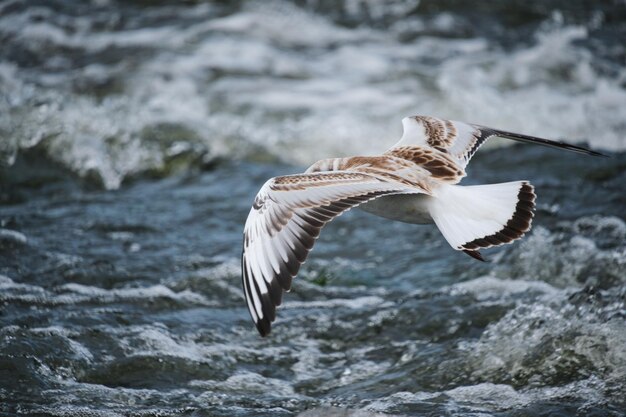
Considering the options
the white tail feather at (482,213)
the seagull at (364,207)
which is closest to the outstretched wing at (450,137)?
the seagull at (364,207)

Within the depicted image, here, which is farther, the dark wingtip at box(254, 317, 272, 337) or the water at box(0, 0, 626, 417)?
the water at box(0, 0, 626, 417)

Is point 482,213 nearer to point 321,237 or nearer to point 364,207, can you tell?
point 364,207

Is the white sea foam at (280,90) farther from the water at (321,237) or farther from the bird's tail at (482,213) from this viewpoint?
the bird's tail at (482,213)

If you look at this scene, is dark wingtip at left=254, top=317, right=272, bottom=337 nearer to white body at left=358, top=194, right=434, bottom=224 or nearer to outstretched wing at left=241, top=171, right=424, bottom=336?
outstretched wing at left=241, top=171, right=424, bottom=336

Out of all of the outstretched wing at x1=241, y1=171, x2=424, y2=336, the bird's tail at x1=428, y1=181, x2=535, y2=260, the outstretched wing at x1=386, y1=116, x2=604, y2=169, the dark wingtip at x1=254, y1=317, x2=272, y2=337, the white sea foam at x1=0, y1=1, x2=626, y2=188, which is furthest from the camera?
the white sea foam at x1=0, y1=1, x2=626, y2=188

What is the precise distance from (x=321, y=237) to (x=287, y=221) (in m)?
3.11

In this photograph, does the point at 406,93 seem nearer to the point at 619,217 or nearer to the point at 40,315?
the point at 619,217

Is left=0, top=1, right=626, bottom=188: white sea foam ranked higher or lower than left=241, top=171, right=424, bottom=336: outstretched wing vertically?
lower

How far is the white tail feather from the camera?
4922 millimetres

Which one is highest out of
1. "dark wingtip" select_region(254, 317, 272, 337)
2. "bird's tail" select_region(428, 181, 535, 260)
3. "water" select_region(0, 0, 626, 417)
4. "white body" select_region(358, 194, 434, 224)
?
"bird's tail" select_region(428, 181, 535, 260)

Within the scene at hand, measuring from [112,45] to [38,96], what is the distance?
6.22ft

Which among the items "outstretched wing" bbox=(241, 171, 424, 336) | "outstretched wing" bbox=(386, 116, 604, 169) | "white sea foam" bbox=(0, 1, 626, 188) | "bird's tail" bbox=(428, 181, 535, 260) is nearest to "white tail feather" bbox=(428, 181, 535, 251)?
"bird's tail" bbox=(428, 181, 535, 260)

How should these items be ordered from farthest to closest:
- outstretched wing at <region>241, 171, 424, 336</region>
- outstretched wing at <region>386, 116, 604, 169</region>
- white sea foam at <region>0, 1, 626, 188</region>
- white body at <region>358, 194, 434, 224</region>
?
white sea foam at <region>0, 1, 626, 188</region>
outstretched wing at <region>386, 116, 604, 169</region>
white body at <region>358, 194, 434, 224</region>
outstretched wing at <region>241, 171, 424, 336</region>

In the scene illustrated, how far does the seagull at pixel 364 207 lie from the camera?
4.69m
